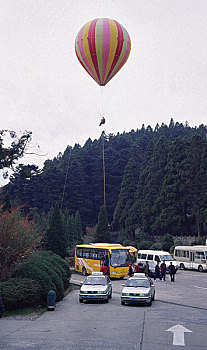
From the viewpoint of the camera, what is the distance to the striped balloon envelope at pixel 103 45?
32.0 metres

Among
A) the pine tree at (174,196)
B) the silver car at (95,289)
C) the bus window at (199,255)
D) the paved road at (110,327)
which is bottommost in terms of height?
the paved road at (110,327)

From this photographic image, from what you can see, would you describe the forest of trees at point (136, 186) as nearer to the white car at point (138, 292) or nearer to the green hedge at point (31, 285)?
the green hedge at point (31, 285)

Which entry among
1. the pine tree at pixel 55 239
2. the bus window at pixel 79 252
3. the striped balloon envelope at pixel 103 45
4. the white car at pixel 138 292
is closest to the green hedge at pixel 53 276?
the white car at pixel 138 292

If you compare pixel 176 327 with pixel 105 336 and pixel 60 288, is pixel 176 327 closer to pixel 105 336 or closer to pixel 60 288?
pixel 105 336

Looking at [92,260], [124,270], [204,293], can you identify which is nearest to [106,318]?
[204,293]

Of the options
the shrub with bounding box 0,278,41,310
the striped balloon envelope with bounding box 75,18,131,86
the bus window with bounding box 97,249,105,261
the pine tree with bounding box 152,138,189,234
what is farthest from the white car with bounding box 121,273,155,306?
the pine tree with bounding box 152,138,189,234

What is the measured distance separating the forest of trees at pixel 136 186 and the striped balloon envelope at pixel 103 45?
11.8 m

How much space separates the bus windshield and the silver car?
12780mm

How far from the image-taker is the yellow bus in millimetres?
33125

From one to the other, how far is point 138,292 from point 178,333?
5.72 m

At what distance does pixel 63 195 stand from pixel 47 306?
83.5 m

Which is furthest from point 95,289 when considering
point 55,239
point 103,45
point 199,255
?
point 55,239

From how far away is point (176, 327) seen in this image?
1348 centimetres

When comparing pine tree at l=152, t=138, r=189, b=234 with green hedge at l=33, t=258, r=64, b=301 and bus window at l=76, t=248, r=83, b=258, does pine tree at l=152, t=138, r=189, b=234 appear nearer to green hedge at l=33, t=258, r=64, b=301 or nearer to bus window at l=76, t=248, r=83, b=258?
bus window at l=76, t=248, r=83, b=258
